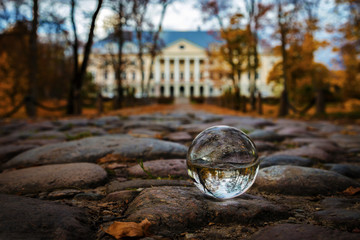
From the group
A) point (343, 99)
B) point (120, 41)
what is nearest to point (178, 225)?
point (343, 99)

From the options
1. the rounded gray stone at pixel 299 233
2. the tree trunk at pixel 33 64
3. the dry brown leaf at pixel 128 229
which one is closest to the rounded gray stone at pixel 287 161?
the rounded gray stone at pixel 299 233

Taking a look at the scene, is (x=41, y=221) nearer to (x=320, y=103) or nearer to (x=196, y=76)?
(x=320, y=103)

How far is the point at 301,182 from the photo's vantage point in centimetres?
160

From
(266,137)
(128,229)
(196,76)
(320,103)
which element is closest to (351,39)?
(320,103)

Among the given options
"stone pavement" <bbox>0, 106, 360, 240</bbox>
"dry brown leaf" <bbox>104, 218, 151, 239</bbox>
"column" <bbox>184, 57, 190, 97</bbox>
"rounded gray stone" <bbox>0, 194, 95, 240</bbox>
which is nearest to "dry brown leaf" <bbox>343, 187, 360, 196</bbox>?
"stone pavement" <bbox>0, 106, 360, 240</bbox>

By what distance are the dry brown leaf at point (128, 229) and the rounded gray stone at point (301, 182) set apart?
2.83ft

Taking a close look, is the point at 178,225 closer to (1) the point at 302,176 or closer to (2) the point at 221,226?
(2) the point at 221,226

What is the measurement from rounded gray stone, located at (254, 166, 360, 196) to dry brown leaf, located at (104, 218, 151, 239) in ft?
2.83

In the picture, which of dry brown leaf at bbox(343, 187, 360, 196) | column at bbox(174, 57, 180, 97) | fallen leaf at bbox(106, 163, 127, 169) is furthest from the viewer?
column at bbox(174, 57, 180, 97)

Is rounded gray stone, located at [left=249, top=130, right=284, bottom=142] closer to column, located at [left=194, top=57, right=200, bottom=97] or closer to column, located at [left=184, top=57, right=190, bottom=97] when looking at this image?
column, located at [left=184, top=57, right=190, bottom=97]

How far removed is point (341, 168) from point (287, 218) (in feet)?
3.50

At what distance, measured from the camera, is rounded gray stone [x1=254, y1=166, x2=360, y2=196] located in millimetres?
1563

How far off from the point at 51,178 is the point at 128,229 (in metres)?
0.88

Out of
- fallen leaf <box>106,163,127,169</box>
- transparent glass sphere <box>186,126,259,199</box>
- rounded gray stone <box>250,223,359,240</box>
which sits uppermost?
transparent glass sphere <box>186,126,259,199</box>
